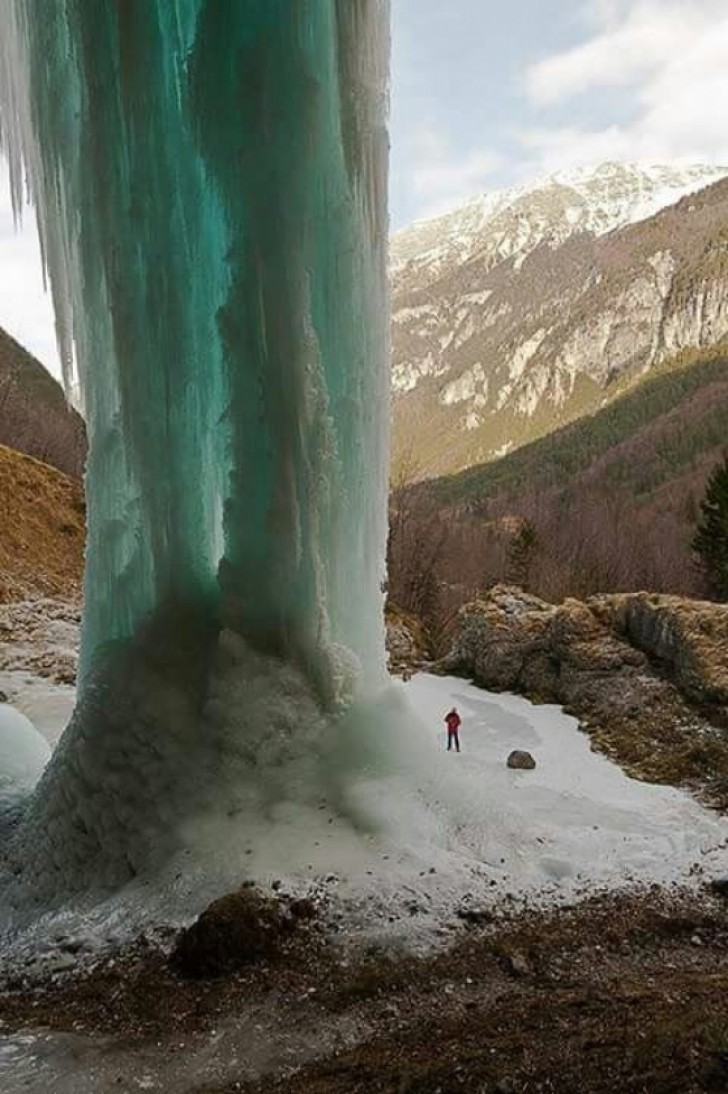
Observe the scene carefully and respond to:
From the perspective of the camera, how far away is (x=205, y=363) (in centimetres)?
888

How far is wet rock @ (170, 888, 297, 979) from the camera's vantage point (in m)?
6.54

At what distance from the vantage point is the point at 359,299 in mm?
9195

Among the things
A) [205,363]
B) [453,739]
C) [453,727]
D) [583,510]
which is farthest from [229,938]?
[583,510]

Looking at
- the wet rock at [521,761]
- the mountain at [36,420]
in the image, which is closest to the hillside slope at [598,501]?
the wet rock at [521,761]

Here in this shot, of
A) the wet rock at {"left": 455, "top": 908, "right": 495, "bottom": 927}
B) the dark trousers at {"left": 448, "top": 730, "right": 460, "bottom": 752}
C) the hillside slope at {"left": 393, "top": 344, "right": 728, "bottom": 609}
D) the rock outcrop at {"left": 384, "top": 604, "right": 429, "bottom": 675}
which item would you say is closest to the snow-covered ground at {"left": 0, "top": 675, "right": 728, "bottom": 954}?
the wet rock at {"left": 455, "top": 908, "right": 495, "bottom": 927}

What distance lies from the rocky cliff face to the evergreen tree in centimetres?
2387

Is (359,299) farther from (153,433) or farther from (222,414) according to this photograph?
(153,433)

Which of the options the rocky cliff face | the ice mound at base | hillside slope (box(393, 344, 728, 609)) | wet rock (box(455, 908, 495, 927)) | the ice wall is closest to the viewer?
wet rock (box(455, 908, 495, 927))

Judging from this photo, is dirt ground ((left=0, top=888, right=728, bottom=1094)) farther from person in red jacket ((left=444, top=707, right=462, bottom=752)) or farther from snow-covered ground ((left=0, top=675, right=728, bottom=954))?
person in red jacket ((left=444, top=707, right=462, bottom=752))

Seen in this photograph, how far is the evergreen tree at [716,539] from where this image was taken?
1699 inches

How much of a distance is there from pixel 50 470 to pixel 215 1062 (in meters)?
32.8

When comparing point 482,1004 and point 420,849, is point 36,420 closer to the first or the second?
point 420,849

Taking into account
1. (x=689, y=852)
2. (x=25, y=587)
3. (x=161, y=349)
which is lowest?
(x=689, y=852)

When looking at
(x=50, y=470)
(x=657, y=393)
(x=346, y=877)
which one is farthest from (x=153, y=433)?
(x=657, y=393)
